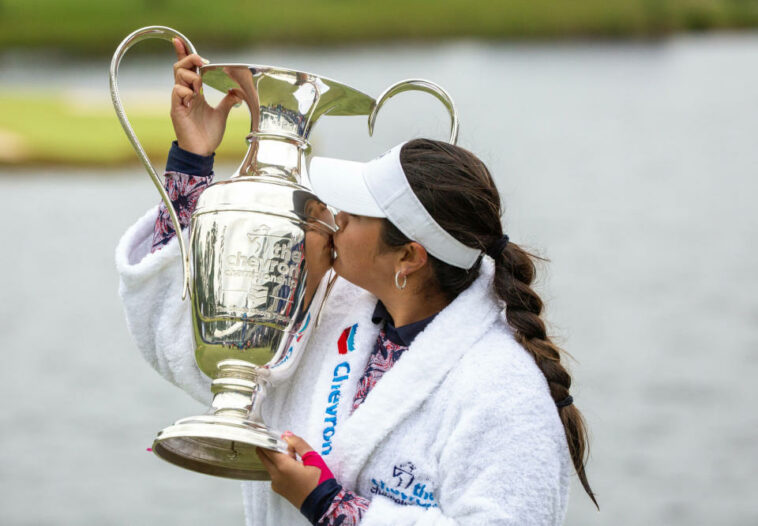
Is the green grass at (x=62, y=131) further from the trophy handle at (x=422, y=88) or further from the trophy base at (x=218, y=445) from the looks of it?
the trophy base at (x=218, y=445)

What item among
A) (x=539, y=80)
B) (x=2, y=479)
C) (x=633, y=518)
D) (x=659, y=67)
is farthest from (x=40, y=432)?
(x=659, y=67)

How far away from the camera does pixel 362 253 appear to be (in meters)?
0.98

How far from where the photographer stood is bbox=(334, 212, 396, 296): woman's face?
98 centimetres

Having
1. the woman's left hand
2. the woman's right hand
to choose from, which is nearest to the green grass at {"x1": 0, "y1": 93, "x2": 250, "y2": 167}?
the woman's right hand

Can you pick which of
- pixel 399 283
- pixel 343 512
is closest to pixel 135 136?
pixel 399 283

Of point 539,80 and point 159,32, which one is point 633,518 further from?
point 159,32

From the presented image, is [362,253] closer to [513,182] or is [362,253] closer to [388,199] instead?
[388,199]

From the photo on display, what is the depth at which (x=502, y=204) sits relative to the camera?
104 cm

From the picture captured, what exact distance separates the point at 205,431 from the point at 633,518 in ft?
10.1

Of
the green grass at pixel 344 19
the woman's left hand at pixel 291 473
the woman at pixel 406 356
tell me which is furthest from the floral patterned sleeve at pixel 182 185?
the green grass at pixel 344 19

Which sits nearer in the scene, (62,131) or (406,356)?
(406,356)

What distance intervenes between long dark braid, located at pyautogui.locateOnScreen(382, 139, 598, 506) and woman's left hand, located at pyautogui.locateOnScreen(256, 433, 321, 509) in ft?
0.80

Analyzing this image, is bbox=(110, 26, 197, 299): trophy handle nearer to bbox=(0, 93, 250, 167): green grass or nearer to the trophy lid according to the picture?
the trophy lid

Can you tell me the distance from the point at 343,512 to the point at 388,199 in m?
0.32
